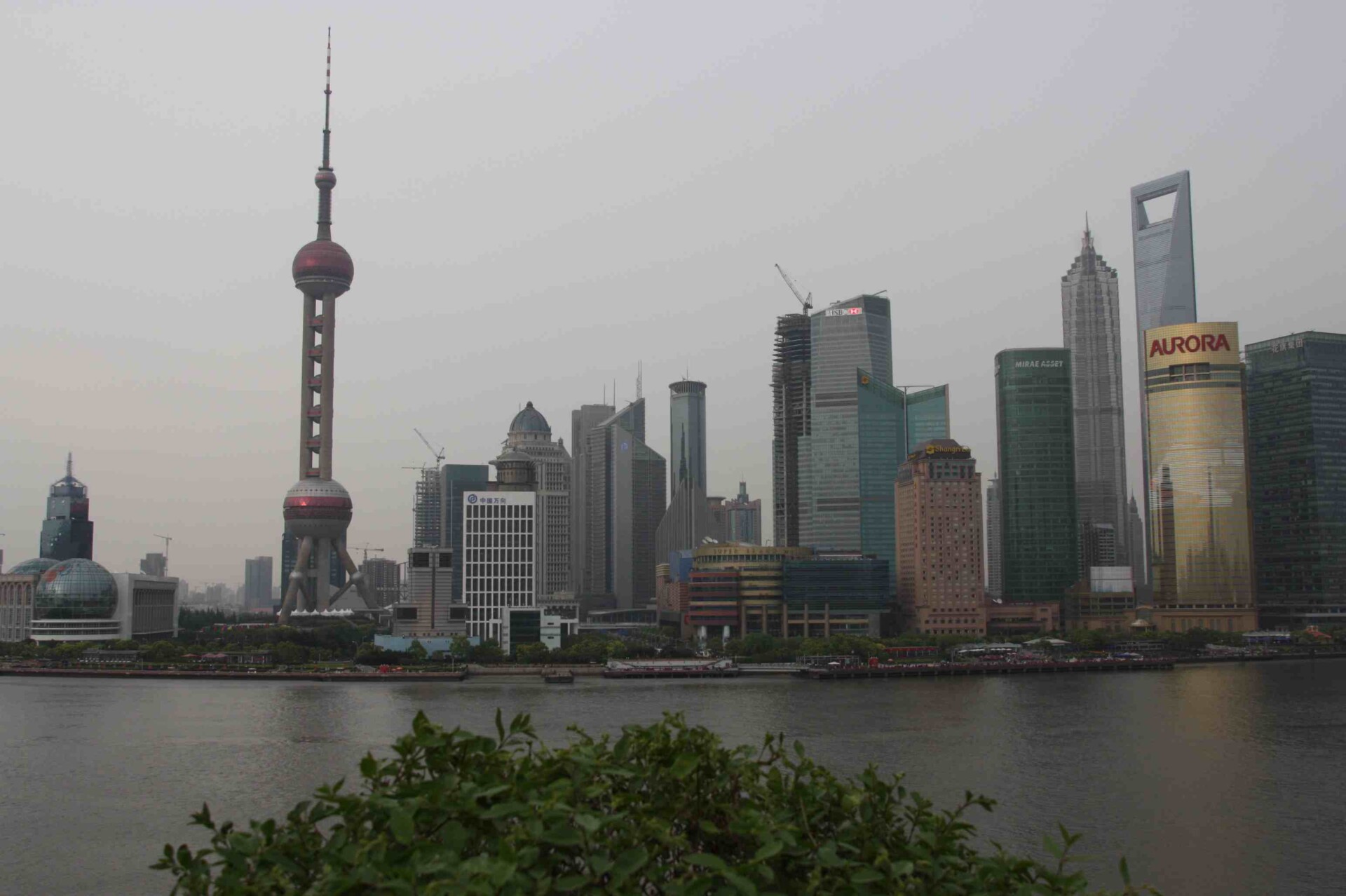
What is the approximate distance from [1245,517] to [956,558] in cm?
5270

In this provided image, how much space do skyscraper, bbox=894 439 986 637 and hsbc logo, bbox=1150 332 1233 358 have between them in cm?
4021

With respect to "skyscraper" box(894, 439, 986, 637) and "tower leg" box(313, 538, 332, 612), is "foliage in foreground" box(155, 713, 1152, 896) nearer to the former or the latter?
"skyscraper" box(894, 439, 986, 637)

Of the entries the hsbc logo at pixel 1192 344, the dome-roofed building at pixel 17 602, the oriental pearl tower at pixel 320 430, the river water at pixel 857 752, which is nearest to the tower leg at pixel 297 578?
the oriental pearl tower at pixel 320 430

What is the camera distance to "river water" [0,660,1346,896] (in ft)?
151

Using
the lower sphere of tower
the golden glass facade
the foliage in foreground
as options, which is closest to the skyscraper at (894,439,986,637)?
the golden glass facade

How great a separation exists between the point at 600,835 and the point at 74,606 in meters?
174

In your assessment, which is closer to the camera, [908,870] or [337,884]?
[337,884]

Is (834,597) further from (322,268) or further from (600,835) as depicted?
(600,835)

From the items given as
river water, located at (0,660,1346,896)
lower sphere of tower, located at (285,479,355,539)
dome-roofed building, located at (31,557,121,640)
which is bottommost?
river water, located at (0,660,1346,896)

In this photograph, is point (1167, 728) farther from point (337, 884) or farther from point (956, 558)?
point (956, 558)

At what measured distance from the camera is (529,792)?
1272cm

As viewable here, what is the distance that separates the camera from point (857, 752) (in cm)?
6938

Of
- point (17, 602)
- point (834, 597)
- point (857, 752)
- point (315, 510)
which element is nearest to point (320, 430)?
point (315, 510)

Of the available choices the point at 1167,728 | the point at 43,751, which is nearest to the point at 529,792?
the point at 43,751
